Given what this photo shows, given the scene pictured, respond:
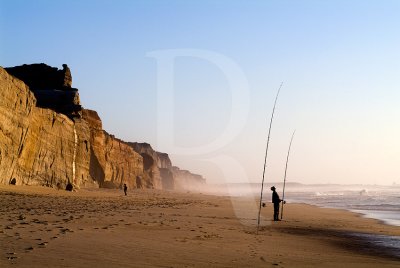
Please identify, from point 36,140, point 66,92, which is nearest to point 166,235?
point 36,140

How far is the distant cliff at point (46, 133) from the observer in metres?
25.3

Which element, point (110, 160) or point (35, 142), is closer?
point (35, 142)

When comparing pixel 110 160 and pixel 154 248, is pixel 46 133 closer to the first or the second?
pixel 154 248

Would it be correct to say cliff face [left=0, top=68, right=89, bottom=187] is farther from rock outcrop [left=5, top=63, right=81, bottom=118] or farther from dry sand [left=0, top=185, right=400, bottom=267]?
dry sand [left=0, top=185, right=400, bottom=267]

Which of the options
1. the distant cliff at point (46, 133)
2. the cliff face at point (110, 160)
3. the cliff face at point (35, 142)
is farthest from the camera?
the cliff face at point (110, 160)

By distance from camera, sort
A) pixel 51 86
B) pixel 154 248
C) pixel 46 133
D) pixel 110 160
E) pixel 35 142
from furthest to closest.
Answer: pixel 110 160, pixel 51 86, pixel 46 133, pixel 35 142, pixel 154 248

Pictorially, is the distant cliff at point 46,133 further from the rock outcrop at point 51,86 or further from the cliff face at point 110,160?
the cliff face at point 110,160

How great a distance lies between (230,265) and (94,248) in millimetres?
2461

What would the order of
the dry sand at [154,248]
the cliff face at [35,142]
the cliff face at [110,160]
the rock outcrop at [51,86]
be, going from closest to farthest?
the dry sand at [154,248] → the cliff face at [35,142] → the rock outcrop at [51,86] → the cliff face at [110,160]

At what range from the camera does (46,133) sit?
31.7 metres

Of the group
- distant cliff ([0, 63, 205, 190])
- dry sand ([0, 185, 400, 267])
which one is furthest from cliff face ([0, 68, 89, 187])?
dry sand ([0, 185, 400, 267])

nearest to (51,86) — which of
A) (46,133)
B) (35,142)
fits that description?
(46,133)

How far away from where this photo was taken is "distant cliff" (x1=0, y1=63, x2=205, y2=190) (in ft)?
83.1


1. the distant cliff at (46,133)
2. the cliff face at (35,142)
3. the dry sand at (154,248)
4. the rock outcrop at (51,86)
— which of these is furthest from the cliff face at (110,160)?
the dry sand at (154,248)
